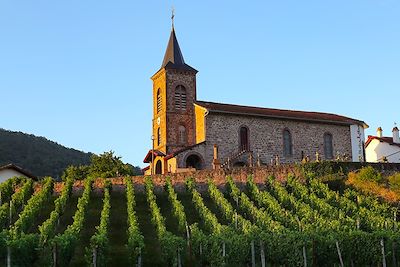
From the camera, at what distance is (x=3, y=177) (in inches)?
1610

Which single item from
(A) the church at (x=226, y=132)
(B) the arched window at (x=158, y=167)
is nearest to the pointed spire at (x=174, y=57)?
(A) the church at (x=226, y=132)

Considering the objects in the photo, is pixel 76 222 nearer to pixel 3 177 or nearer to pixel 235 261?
pixel 235 261

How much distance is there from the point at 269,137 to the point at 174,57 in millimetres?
9476

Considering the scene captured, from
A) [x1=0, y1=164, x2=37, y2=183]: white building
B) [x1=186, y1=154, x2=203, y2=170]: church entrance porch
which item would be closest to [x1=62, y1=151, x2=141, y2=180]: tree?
[x1=0, y1=164, x2=37, y2=183]: white building

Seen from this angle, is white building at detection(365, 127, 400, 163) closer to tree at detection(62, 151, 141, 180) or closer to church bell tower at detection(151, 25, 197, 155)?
church bell tower at detection(151, 25, 197, 155)

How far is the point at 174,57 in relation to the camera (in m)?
45.6

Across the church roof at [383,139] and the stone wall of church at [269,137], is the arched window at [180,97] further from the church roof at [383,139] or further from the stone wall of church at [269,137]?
the church roof at [383,139]

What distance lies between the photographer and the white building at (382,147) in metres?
46.1

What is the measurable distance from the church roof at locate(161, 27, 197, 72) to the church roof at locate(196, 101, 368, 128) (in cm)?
350

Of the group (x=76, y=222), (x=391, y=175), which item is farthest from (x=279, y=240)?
(x=391, y=175)

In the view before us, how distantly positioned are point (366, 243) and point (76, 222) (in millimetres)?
10943

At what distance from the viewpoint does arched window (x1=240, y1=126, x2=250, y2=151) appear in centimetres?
4156

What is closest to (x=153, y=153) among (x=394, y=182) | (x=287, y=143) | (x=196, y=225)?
(x=287, y=143)

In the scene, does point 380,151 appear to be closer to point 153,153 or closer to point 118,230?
point 153,153
